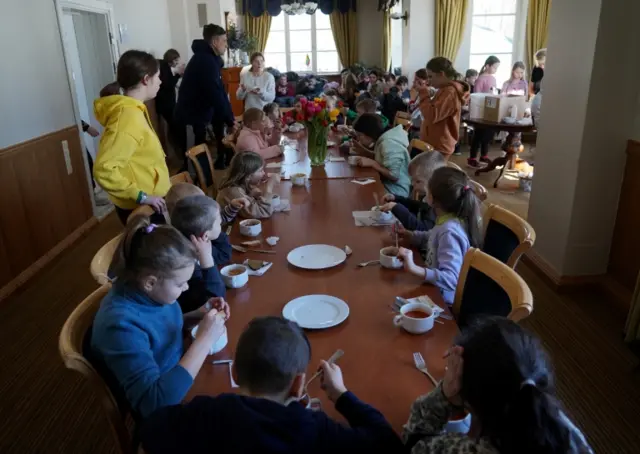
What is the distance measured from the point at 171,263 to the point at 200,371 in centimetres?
28

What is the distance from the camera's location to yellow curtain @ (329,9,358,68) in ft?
38.8

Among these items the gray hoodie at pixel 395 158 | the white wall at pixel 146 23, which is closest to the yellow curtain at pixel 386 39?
the white wall at pixel 146 23

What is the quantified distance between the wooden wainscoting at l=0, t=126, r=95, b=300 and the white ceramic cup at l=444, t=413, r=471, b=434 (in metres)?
3.05

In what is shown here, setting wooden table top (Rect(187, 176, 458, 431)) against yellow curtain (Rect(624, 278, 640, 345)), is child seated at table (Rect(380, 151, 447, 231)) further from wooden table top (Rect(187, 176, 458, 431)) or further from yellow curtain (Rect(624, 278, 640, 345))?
yellow curtain (Rect(624, 278, 640, 345))

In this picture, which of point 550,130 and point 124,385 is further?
point 550,130

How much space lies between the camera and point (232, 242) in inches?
83.8

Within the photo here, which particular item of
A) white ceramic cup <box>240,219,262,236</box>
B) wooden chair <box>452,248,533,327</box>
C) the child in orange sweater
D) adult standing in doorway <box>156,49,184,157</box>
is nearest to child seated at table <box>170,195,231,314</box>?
white ceramic cup <box>240,219,262,236</box>

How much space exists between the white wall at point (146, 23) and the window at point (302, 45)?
4.62m

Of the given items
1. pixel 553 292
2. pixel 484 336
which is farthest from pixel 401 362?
pixel 553 292

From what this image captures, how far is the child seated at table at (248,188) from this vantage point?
7.94ft

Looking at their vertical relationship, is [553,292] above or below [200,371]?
below

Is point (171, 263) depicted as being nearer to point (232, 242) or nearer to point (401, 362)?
point (401, 362)

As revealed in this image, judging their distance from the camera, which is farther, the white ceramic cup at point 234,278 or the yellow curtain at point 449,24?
the yellow curtain at point 449,24

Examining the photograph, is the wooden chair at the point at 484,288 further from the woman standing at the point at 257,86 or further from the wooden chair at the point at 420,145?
the woman standing at the point at 257,86
